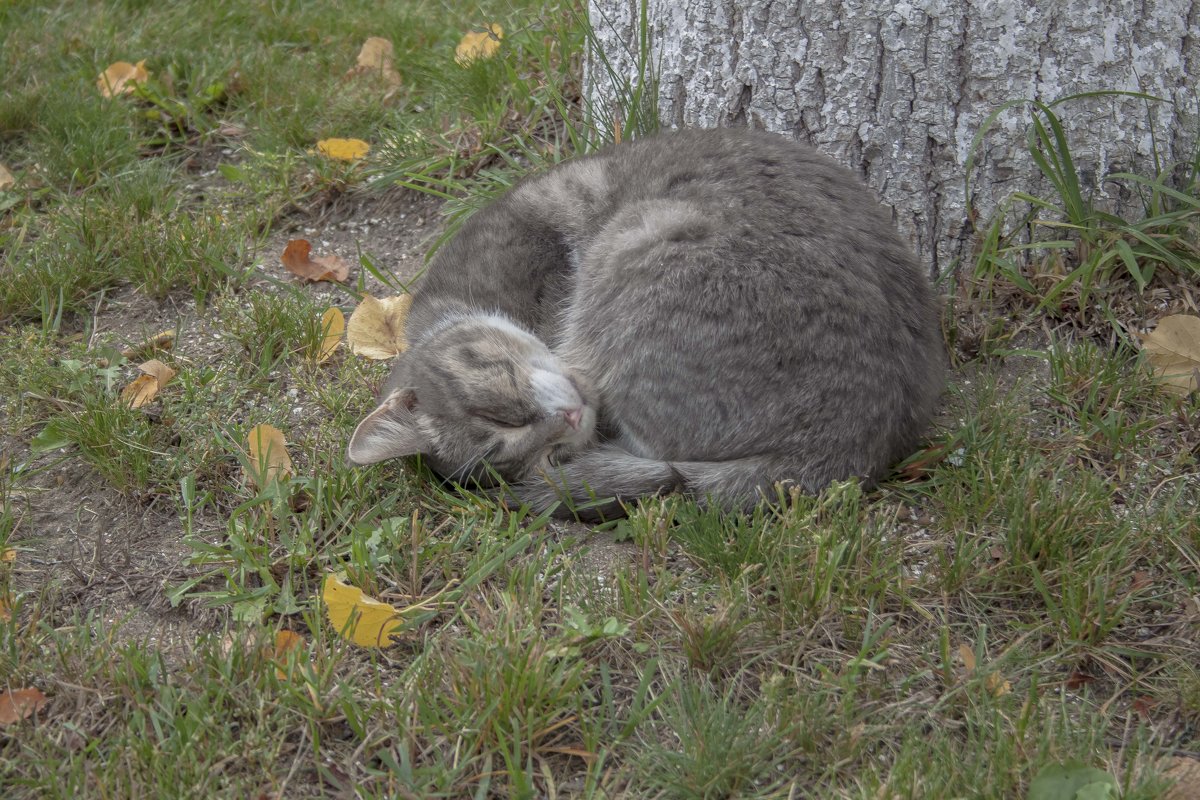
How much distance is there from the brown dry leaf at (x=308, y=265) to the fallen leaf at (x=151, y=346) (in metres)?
0.51

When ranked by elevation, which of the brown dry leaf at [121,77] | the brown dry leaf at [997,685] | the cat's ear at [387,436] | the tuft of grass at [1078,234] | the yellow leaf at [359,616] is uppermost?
the brown dry leaf at [121,77]

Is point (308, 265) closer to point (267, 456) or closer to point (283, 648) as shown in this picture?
point (267, 456)

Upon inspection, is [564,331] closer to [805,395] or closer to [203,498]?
[805,395]

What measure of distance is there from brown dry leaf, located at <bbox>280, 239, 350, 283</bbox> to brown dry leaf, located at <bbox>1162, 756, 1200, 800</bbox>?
9.66ft

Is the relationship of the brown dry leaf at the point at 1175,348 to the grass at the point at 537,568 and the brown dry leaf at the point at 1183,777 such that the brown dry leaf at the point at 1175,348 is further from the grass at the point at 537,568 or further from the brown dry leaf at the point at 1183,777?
the brown dry leaf at the point at 1183,777

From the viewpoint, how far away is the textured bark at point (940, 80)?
323 cm

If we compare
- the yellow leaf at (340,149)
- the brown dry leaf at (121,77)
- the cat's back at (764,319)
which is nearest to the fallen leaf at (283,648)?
the cat's back at (764,319)

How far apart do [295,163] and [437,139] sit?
1.88ft

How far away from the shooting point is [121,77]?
15.3 feet

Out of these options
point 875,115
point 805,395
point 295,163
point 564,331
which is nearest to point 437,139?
point 295,163

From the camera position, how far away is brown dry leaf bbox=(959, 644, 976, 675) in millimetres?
2420

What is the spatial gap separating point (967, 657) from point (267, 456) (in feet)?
6.04

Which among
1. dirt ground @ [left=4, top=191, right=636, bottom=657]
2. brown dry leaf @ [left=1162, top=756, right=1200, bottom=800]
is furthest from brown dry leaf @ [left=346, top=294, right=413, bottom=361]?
brown dry leaf @ [left=1162, top=756, right=1200, bottom=800]

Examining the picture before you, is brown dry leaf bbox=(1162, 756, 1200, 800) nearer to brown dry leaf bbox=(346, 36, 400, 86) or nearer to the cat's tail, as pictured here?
the cat's tail
